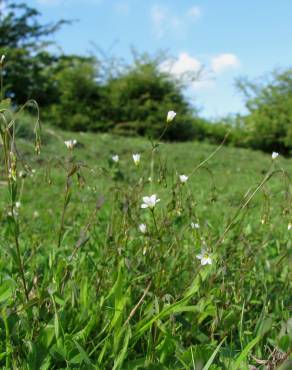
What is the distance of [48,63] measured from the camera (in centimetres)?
2156

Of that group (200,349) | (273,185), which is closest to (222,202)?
(273,185)

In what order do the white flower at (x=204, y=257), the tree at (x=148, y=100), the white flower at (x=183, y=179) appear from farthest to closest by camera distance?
1. the tree at (x=148, y=100)
2. the white flower at (x=183, y=179)
3. the white flower at (x=204, y=257)

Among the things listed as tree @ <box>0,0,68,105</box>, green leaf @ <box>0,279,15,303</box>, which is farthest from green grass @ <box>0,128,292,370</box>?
tree @ <box>0,0,68,105</box>

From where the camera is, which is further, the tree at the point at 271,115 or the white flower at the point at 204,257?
the tree at the point at 271,115

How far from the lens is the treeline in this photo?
61.2 ft

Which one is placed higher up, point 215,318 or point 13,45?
point 13,45

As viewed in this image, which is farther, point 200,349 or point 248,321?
point 248,321

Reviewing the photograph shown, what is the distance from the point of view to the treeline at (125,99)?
18656 millimetres

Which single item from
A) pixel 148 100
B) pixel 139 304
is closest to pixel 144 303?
pixel 139 304

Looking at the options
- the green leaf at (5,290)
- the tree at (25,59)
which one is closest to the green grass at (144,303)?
the green leaf at (5,290)

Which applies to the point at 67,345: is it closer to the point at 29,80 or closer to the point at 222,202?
the point at 222,202

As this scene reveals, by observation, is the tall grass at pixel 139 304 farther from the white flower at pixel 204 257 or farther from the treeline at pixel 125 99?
the treeline at pixel 125 99

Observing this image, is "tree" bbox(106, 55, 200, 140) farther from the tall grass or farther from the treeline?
Answer: the tall grass

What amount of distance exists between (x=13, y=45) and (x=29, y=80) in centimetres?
360
